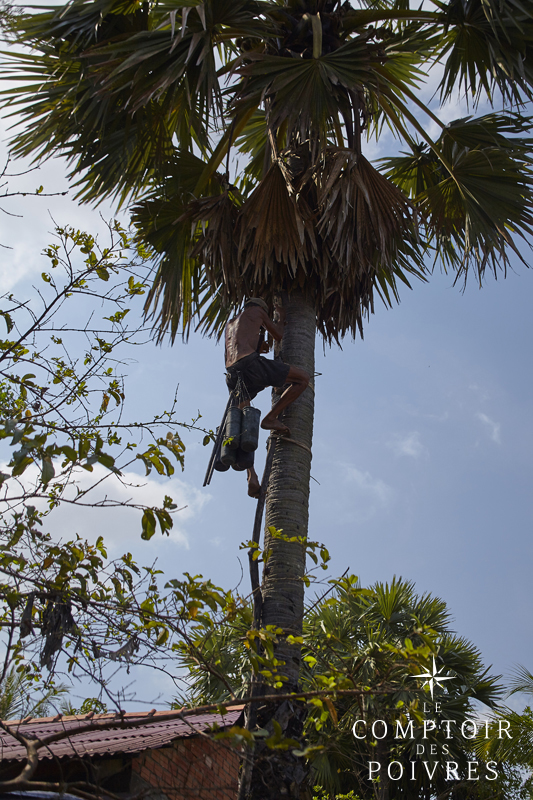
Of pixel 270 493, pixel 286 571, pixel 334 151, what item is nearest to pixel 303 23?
pixel 334 151

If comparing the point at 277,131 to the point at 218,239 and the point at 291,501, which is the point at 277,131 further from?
the point at 291,501

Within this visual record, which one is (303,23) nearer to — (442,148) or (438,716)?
(442,148)

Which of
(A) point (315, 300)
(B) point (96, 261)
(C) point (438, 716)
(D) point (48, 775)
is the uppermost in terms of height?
(A) point (315, 300)

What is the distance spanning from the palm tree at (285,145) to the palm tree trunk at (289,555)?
0.05ft

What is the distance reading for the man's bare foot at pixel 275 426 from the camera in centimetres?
540

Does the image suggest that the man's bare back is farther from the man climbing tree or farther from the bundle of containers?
the bundle of containers

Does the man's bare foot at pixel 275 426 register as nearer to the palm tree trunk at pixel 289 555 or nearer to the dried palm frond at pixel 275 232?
the palm tree trunk at pixel 289 555

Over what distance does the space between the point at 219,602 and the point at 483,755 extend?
6.76 meters

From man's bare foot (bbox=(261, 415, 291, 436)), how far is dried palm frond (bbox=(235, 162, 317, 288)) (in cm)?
122

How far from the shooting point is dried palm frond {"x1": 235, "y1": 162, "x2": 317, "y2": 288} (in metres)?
5.71

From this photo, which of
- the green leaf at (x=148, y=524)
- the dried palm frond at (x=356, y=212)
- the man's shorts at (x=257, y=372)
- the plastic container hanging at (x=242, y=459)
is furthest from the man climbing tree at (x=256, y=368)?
the green leaf at (x=148, y=524)

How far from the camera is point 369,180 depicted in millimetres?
5926

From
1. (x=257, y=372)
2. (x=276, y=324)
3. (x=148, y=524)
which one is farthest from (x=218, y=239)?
(x=148, y=524)

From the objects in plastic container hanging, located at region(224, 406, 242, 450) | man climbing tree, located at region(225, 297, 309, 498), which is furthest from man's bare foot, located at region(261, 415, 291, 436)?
plastic container hanging, located at region(224, 406, 242, 450)
